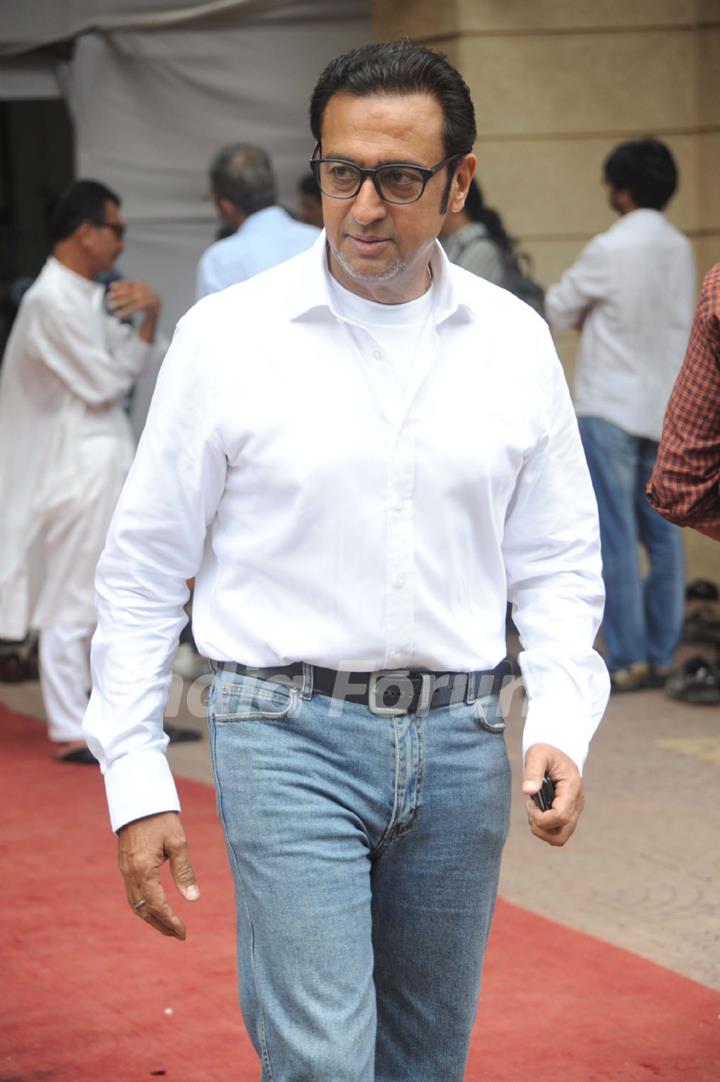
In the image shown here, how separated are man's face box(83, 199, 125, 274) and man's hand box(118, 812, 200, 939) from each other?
4652 mm

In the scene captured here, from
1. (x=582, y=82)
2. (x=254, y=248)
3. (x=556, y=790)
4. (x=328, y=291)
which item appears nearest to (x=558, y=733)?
(x=556, y=790)

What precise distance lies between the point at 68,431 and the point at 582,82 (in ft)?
12.3

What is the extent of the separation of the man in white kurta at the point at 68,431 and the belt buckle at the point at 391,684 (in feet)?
14.8

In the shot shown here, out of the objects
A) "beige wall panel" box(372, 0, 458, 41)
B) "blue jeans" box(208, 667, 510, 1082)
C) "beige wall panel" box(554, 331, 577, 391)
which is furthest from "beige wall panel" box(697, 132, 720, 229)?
"blue jeans" box(208, 667, 510, 1082)

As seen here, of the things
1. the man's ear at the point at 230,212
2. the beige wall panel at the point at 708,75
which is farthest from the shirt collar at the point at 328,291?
the beige wall panel at the point at 708,75

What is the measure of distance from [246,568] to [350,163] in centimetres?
62

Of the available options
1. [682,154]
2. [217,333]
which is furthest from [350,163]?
[682,154]

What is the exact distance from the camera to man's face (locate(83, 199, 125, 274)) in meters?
6.96

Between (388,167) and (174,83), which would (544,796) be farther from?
(174,83)

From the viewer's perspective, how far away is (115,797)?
2637 mm

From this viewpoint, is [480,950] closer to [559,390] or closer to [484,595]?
[484,595]

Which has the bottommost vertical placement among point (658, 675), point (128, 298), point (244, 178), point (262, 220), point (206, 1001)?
point (658, 675)

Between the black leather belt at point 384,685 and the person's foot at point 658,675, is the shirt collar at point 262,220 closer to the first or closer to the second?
the person's foot at point 658,675

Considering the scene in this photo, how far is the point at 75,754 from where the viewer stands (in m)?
7.00
